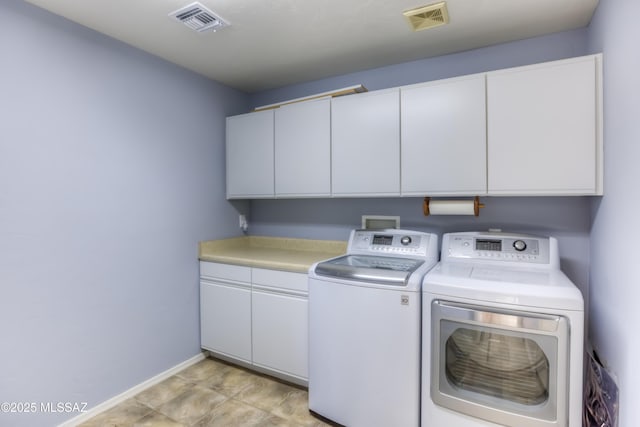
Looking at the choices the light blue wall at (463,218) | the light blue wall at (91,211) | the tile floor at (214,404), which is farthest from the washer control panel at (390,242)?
the light blue wall at (91,211)

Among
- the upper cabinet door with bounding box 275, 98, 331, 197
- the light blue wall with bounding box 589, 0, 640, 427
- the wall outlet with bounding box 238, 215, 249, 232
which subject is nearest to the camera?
the light blue wall with bounding box 589, 0, 640, 427

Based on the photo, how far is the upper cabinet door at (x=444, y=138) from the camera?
6.25 ft

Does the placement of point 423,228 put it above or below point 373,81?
below

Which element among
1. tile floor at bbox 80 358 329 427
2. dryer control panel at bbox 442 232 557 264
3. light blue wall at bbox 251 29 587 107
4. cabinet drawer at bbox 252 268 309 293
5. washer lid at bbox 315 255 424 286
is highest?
light blue wall at bbox 251 29 587 107

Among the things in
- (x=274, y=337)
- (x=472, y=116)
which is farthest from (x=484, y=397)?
(x=472, y=116)

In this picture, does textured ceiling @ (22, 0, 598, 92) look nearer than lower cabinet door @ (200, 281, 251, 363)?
Yes

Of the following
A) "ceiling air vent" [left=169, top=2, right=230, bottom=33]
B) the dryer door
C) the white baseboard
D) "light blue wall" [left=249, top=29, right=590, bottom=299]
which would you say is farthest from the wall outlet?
the dryer door

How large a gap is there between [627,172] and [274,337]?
6.97 feet

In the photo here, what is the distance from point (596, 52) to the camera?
1.75 metres

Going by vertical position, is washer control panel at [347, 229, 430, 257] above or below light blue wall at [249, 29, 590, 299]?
below

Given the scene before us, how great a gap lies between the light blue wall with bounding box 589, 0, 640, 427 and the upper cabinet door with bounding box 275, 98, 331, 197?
1.55 metres

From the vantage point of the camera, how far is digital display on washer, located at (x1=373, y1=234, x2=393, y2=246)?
88.7 inches

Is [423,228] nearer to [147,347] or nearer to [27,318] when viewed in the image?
[147,347]

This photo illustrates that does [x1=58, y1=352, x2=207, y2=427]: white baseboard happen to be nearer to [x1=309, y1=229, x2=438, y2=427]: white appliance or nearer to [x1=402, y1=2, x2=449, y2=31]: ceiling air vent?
[x1=309, y1=229, x2=438, y2=427]: white appliance
